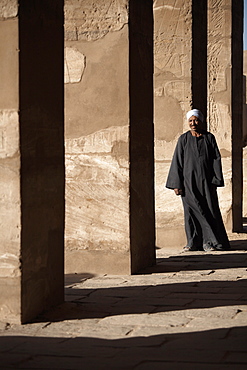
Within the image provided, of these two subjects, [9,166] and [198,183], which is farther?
[198,183]

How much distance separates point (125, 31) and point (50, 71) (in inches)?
74.4

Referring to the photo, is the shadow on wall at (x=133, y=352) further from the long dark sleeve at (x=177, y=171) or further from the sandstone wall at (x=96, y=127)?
the long dark sleeve at (x=177, y=171)

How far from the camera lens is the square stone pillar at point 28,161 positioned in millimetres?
4680

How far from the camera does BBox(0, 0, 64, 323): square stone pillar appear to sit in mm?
4680

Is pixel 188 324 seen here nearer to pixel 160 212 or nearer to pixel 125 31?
pixel 125 31

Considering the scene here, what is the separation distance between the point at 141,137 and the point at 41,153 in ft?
7.82

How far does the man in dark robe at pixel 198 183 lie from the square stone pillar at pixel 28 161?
389cm

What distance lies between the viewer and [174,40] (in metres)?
9.39

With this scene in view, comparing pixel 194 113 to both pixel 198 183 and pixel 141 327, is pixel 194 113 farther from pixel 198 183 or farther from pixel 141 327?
Answer: pixel 141 327

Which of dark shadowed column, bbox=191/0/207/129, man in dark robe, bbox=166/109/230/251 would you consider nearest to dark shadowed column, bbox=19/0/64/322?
man in dark robe, bbox=166/109/230/251

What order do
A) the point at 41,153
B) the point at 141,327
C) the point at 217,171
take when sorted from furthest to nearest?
the point at 217,171 → the point at 41,153 → the point at 141,327

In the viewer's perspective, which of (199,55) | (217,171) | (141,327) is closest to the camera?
(141,327)

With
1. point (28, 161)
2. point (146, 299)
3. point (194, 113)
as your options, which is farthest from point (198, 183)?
point (28, 161)

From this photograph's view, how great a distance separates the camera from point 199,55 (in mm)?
9680
